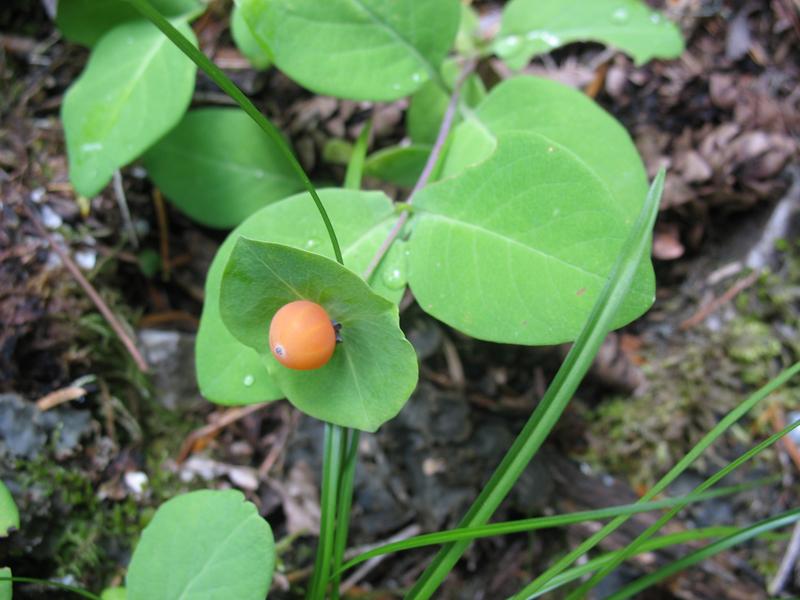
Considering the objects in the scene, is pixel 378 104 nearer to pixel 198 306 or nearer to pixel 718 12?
pixel 198 306

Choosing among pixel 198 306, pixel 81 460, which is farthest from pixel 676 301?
pixel 81 460

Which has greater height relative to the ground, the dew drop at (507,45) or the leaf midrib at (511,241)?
the dew drop at (507,45)

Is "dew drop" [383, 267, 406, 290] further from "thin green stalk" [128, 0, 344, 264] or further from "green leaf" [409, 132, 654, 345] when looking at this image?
"thin green stalk" [128, 0, 344, 264]

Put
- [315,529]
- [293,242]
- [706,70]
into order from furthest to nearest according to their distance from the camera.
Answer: [706,70] → [315,529] → [293,242]

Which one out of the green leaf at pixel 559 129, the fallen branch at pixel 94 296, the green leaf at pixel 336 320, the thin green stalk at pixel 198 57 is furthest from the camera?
the fallen branch at pixel 94 296

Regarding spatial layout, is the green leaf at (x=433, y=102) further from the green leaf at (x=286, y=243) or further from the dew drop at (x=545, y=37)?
the green leaf at (x=286, y=243)

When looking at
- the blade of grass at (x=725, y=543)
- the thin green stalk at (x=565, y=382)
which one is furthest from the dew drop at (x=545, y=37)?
the blade of grass at (x=725, y=543)

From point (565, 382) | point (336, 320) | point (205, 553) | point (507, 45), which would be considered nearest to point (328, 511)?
point (205, 553)
